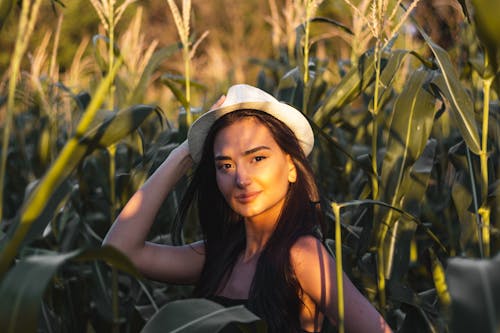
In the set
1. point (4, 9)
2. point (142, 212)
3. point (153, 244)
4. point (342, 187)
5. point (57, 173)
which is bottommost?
point (342, 187)

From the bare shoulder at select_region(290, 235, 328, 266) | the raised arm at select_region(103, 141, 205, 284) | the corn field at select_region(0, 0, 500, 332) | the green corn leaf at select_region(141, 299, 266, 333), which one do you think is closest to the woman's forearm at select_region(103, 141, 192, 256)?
the raised arm at select_region(103, 141, 205, 284)

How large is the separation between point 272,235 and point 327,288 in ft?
0.94

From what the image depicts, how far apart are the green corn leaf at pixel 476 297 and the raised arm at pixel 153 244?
4.09 feet

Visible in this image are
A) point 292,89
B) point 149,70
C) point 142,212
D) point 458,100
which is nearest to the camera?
point 458,100

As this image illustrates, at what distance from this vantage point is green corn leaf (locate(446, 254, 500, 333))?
3.48 ft

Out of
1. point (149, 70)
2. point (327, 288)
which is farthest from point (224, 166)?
point (149, 70)

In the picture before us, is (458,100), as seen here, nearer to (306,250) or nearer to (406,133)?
(406,133)

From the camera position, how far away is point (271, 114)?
2176mm

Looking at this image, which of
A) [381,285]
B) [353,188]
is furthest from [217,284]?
[353,188]

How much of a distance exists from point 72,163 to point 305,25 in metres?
1.28

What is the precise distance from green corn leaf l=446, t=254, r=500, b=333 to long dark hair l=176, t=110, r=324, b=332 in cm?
87

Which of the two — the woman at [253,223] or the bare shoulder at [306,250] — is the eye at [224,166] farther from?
the bare shoulder at [306,250]

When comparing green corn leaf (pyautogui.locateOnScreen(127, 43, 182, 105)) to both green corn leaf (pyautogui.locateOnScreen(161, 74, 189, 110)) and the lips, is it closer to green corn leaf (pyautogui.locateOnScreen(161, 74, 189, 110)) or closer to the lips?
green corn leaf (pyautogui.locateOnScreen(161, 74, 189, 110))

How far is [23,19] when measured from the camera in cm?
127
